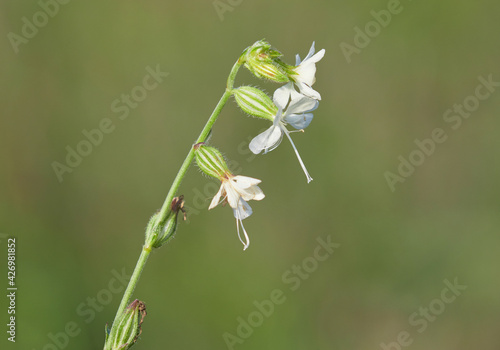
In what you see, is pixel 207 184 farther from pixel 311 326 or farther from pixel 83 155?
pixel 311 326

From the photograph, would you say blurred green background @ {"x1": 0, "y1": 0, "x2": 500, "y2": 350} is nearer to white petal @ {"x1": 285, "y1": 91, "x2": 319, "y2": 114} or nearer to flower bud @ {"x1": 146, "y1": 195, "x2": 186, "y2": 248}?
flower bud @ {"x1": 146, "y1": 195, "x2": 186, "y2": 248}

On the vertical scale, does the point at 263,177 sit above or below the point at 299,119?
above

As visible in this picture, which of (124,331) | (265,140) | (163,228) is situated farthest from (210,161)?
(124,331)

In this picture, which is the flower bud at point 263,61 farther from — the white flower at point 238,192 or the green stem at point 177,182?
the white flower at point 238,192

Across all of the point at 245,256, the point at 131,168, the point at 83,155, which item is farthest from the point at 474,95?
the point at 83,155

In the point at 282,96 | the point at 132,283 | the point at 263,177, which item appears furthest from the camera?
the point at 263,177

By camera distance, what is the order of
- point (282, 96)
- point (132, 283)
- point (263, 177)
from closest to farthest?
point (132, 283) < point (282, 96) < point (263, 177)

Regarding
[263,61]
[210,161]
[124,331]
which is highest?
[263,61]

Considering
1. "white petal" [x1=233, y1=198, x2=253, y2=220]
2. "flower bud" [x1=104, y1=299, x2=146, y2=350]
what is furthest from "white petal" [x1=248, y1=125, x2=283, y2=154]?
"flower bud" [x1=104, y1=299, x2=146, y2=350]

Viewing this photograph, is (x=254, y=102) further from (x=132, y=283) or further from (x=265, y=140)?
(x=132, y=283)
